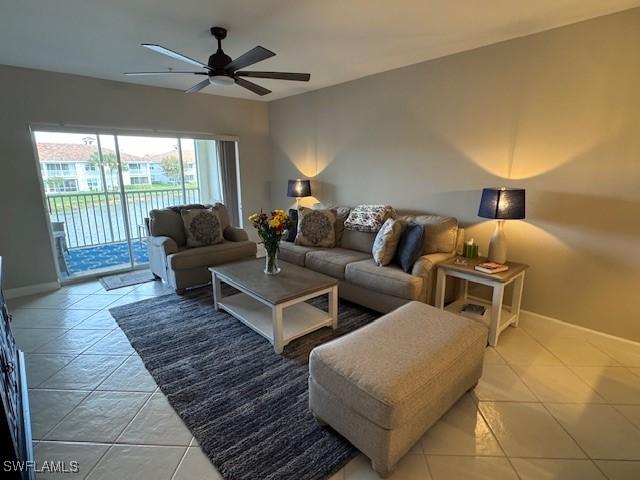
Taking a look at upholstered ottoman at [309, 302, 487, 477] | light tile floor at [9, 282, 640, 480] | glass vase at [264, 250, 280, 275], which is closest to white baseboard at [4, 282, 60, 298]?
light tile floor at [9, 282, 640, 480]

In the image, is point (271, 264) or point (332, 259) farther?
point (332, 259)

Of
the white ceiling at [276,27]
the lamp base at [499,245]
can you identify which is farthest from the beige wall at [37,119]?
the lamp base at [499,245]

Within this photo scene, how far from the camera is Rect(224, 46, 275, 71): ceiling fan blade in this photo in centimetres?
214

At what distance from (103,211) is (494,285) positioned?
579 cm

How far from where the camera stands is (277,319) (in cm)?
247

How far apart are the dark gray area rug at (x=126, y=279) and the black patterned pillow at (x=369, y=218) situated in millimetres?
2816

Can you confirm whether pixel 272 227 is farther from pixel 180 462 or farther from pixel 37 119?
pixel 37 119

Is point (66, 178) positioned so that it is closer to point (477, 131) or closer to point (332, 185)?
point (332, 185)

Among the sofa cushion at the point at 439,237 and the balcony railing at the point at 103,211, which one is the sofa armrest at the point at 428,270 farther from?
the balcony railing at the point at 103,211

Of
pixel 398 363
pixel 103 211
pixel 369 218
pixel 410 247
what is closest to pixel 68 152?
pixel 103 211

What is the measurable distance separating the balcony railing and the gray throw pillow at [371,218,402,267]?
145 inches

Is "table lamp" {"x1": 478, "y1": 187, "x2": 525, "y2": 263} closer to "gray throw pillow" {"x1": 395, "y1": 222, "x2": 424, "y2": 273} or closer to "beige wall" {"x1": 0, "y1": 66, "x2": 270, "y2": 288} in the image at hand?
"gray throw pillow" {"x1": 395, "y1": 222, "x2": 424, "y2": 273}

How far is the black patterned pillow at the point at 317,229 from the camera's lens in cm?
395

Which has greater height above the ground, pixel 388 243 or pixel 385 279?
pixel 388 243
